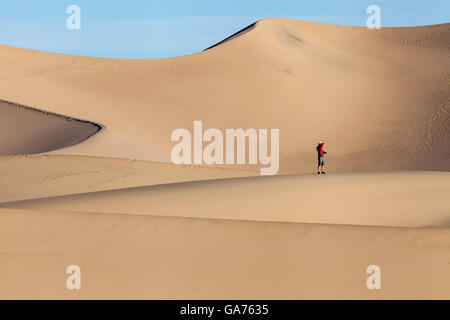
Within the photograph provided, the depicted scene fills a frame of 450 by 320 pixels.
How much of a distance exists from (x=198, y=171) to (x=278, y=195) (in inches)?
397

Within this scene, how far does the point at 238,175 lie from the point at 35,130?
424 inches

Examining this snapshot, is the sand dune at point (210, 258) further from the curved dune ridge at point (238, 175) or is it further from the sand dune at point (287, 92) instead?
the sand dune at point (287, 92)

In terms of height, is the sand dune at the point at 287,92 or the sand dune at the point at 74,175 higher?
the sand dune at the point at 287,92

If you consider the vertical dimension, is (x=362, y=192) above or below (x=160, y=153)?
below

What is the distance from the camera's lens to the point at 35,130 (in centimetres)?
3086

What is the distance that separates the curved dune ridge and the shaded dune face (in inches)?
3.1

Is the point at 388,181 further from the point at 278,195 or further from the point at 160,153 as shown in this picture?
the point at 160,153

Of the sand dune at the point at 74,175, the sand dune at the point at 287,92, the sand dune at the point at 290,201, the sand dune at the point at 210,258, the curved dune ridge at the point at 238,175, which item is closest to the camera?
the sand dune at the point at 210,258

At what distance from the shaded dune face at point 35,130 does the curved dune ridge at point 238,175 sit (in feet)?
0.26

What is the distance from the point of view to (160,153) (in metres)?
30.6

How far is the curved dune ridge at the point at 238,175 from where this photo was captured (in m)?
8.56

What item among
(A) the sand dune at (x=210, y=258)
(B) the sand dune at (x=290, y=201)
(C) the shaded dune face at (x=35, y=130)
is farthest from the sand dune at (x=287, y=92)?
(A) the sand dune at (x=210, y=258)

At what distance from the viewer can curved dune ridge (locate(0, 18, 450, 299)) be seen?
8.56 m
